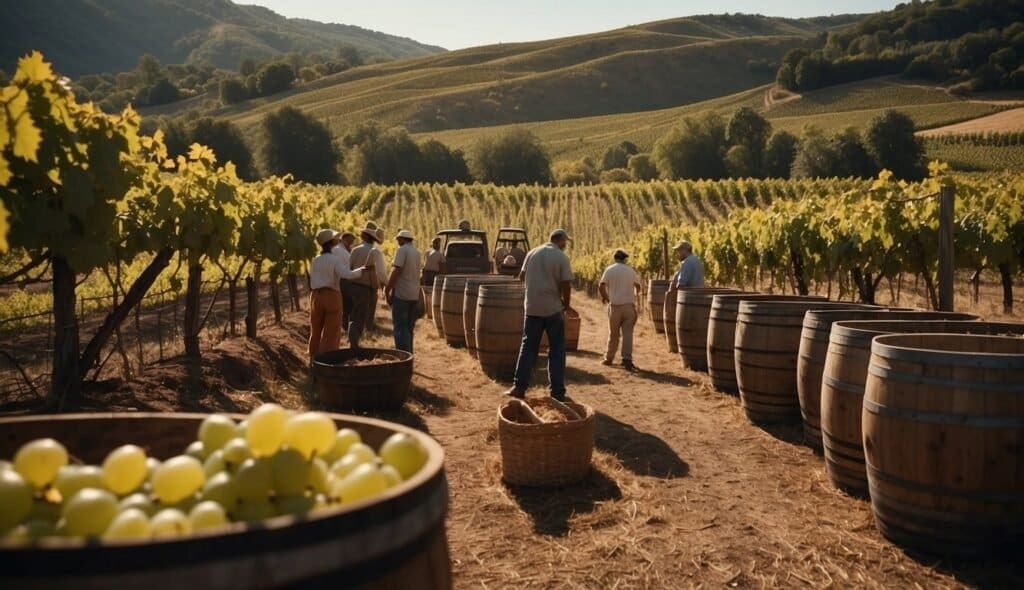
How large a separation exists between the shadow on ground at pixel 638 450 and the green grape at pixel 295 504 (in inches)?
181

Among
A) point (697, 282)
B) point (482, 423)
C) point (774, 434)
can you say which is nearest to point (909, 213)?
point (697, 282)

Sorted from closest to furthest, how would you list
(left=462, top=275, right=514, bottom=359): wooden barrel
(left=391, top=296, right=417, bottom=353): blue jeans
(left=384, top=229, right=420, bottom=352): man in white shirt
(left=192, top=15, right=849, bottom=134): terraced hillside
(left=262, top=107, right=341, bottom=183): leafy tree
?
(left=384, top=229, right=420, bottom=352): man in white shirt < (left=391, top=296, right=417, bottom=353): blue jeans < (left=462, top=275, right=514, bottom=359): wooden barrel < (left=262, top=107, right=341, bottom=183): leafy tree < (left=192, top=15, right=849, bottom=134): terraced hillside

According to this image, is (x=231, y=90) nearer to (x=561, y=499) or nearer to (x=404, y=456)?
(x=561, y=499)

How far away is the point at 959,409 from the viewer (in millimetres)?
4078

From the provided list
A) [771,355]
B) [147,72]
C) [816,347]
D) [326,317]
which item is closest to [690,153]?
[326,317]

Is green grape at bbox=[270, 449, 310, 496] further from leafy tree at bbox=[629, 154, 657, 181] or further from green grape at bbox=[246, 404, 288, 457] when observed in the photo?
leafy tree at bbox=[629, 154, 657, 181]

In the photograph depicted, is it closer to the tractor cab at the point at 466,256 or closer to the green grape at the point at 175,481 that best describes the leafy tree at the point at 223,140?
the tractor cab at the point at 466,256

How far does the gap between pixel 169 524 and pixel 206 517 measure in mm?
62

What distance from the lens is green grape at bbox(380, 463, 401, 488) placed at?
178 centimetres

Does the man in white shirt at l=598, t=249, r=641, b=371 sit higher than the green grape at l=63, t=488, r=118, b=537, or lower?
lower

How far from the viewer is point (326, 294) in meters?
8.68

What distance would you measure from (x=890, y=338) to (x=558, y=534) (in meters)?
2.19

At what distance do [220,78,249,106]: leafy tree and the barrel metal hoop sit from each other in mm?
114377

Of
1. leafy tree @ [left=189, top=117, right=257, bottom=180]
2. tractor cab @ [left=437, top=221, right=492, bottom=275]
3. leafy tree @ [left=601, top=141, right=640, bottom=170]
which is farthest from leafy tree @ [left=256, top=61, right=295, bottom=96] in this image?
tractor cab @ [left=437, top=221, right=492, bottom=275]
